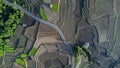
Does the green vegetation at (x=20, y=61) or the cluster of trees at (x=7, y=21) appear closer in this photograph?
the cluster of trees at (x=7, y=21)

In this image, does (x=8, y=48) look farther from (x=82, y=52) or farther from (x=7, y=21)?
(x=82, y=52)

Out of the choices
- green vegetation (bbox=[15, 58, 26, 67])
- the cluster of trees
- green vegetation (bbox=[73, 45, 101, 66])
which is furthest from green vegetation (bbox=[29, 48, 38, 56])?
green vegetation (bbox=[73, 45, 101, 66])

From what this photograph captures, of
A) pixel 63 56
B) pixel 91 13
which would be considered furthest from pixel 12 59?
pixel 91 13

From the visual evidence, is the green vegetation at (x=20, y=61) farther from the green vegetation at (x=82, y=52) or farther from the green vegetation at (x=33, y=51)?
the green vegetation at (x=82, y=52)

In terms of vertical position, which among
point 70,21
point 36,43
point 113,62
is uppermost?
point 70,21

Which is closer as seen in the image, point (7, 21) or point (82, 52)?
point (7, 21)

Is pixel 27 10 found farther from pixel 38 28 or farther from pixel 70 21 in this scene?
pixel 70 21

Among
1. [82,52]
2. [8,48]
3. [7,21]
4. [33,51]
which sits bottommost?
[82,52]

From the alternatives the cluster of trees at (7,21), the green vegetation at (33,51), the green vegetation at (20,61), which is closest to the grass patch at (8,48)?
the cluster of trees at (7,21)

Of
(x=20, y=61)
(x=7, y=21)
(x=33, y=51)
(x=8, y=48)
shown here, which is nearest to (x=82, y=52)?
(x=33, y=51)
